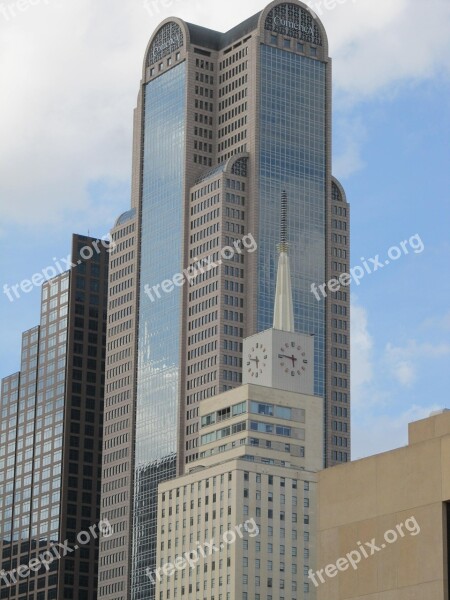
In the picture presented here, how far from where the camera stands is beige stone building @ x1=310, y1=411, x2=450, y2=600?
80.1 meters

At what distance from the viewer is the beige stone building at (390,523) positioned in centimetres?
8006

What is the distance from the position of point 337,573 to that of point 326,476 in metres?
6.93

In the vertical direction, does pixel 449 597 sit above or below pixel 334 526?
below

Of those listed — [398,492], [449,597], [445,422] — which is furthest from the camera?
[445,422]

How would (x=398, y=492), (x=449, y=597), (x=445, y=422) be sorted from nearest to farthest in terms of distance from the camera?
1. (x=449, y=597)
2. (x=398, y=492)
3. (x=445, y=422)

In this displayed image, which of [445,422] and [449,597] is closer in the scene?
[449,597]

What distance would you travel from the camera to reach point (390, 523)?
8319cm

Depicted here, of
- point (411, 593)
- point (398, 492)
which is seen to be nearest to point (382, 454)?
point (398, 492)

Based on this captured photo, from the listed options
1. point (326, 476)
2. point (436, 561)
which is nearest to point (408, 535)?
point (436, 561)

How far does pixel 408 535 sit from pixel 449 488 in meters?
3.35

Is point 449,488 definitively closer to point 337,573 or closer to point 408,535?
point 408,535

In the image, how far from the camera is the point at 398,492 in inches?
3270

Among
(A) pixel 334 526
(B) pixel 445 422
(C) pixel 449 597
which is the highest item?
(B) pixel 445 422

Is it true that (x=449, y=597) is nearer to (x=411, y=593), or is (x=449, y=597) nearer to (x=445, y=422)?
(x=411, y=593)
